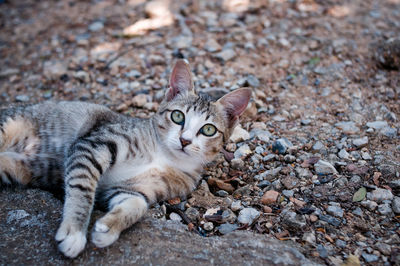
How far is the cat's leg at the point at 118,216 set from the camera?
233cm

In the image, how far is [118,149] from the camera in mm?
2977

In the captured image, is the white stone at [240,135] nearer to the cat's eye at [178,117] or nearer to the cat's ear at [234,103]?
the cat's ear at [234,103]

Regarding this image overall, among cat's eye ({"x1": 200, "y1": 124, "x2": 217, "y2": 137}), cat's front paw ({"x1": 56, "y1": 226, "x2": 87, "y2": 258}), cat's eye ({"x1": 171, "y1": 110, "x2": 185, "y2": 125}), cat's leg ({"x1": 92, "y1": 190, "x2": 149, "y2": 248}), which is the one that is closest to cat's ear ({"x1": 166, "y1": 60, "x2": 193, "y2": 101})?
cat's eye ({"x1": 171, "y1": 110, "x2": 185, "y2": 125})

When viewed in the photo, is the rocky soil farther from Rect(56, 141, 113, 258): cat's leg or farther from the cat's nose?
the cat's nose

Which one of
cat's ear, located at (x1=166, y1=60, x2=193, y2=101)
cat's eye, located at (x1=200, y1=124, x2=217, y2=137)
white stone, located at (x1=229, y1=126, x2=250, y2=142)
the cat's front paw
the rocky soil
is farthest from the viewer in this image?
white stone, located at (x1=229, y1=126, x2=250, y2=142)

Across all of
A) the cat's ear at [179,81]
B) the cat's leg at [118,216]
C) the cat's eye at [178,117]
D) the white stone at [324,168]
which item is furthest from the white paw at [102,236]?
the white stone at [324,168]

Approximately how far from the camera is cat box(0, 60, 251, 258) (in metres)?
2.71

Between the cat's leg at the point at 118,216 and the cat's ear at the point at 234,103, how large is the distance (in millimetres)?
1154

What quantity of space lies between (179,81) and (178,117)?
0.44 meters

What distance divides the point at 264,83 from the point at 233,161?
61.4 inches

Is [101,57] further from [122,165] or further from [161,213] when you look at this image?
[161,213]

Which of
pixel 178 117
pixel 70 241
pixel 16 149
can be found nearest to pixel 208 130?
pixel 178 117

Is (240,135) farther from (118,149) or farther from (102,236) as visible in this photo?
(102,236)

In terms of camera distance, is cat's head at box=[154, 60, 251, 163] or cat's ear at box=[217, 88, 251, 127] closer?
cat's head at box=[154, 60, 251, 163]
